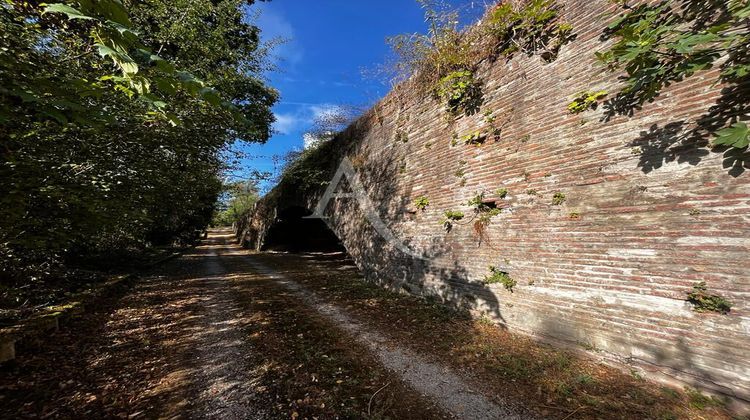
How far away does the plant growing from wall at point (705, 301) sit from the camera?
2940 millimetres

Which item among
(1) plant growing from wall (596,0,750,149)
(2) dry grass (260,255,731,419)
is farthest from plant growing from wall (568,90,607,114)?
(2) dry grass (260,255,731,419)

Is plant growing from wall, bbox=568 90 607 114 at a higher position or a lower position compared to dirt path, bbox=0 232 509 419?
higher

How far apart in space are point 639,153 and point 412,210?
4.37 m

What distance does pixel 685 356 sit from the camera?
3127 mm

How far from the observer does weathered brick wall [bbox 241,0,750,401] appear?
3.02 meters

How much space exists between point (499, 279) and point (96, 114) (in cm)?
531

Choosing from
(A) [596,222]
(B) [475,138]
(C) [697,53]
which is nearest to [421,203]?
(B) [475,138]

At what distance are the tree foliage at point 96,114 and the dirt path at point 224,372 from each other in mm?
1701

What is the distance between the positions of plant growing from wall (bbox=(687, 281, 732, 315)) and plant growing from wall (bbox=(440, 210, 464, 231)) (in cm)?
333

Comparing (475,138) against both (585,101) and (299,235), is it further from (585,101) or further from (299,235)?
(299,235)

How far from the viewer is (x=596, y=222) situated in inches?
155

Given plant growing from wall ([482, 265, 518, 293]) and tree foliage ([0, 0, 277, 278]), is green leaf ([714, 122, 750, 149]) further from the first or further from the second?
tree foliage ([0, 0, 277, 278])

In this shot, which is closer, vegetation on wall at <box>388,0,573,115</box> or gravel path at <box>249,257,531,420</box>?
gravel path at <box>249,257,531,420</box>

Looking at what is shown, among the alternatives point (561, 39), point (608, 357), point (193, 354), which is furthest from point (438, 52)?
point (193, 354)
